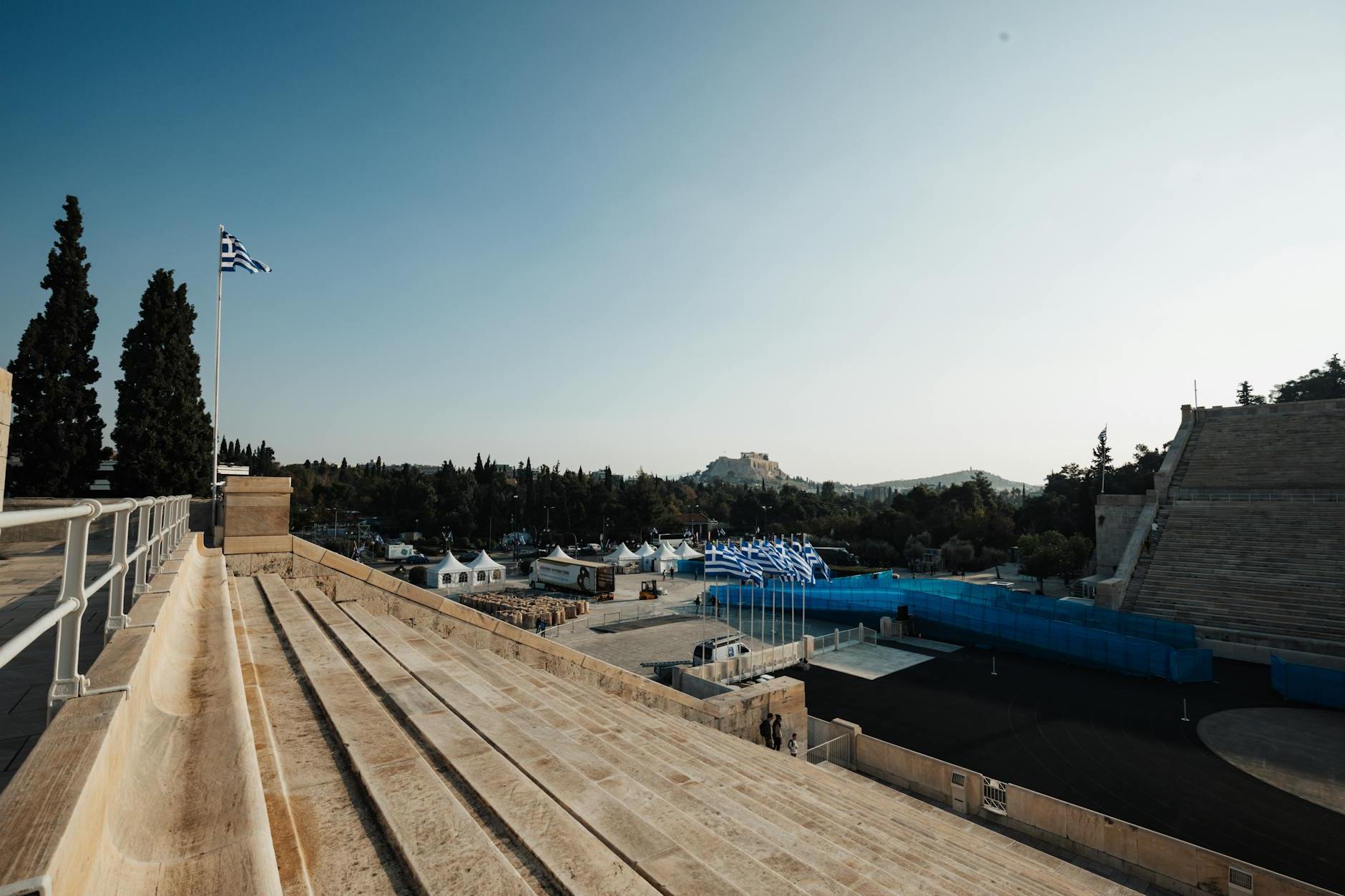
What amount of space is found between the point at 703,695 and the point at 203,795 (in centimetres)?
1448

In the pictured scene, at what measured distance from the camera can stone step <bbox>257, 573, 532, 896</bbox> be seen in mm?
2891

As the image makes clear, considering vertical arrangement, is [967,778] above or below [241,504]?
below

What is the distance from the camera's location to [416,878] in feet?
9.36

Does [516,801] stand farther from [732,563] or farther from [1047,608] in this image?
[1047,608]

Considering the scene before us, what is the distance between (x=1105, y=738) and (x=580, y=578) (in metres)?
26.0

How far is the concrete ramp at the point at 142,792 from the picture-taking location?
5.21 ft

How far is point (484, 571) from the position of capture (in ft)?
124

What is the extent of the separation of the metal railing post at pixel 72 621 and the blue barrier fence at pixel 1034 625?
2438 centimetres

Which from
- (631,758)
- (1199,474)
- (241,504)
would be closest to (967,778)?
(631,758)

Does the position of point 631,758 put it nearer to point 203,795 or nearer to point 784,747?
point 203,795

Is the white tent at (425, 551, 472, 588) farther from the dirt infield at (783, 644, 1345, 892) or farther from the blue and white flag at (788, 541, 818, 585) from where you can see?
the dirt infield at (783, 644, 1345, 892)

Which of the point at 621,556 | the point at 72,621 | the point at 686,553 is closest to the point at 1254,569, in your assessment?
the point at 686,553

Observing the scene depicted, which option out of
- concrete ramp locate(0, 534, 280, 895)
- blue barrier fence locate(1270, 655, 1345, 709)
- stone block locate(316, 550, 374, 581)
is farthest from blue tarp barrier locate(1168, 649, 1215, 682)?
concrete ramp locate(0, 534, 280, 895)

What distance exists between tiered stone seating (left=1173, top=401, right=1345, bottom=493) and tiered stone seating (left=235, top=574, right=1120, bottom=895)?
3514 centimetres
